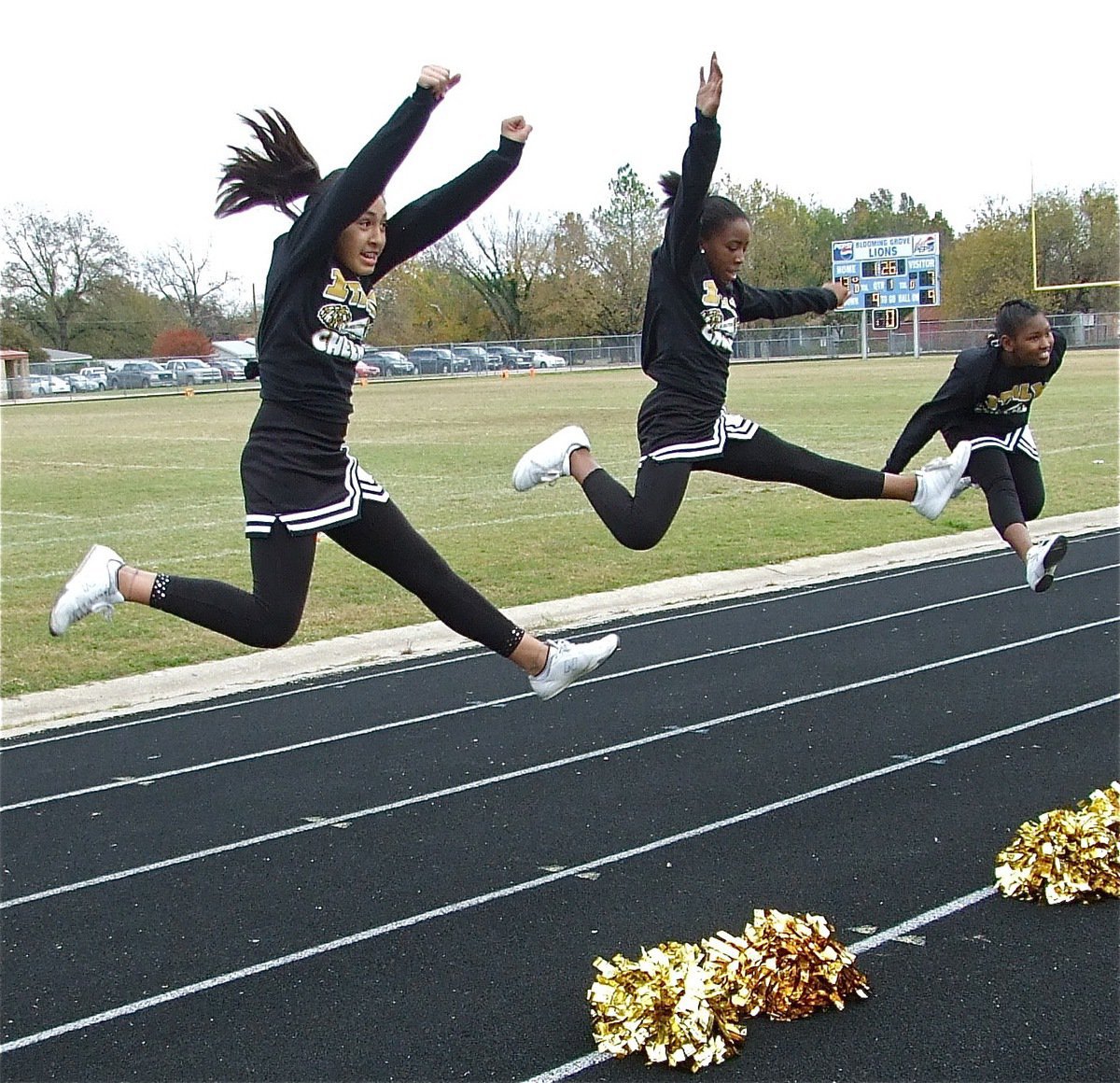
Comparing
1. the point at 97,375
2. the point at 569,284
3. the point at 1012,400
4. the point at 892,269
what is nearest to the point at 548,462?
the point at 1012,400

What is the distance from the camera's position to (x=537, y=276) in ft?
172

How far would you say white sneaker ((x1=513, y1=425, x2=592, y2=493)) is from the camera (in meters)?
Answer: 5.55

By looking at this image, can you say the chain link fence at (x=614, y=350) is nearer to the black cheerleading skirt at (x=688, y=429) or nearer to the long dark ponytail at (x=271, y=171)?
the black cheerleading skirt at (x=688, y=429)

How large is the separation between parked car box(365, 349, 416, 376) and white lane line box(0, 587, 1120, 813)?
48.6 meters

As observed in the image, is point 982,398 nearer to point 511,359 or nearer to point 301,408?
point 301,408

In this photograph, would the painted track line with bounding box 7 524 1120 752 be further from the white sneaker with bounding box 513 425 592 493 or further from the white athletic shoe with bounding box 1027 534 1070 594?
the white athletic shoe with bounding box 1027 534 1070 594

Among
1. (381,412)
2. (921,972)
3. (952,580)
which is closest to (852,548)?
(952,580)

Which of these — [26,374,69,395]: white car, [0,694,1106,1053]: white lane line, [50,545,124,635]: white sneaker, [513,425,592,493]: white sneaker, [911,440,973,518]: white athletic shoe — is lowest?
[0,694,1106,1053]: white lane line

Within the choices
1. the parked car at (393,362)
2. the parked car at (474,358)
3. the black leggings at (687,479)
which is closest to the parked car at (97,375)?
the parked car at (393,362)

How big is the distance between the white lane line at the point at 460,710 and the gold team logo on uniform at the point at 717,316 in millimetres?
2912

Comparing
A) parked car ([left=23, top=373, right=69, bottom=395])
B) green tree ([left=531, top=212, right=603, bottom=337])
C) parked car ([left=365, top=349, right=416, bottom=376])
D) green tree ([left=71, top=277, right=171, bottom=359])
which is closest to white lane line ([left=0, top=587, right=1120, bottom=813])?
green tree ([left=531, top=212, right=603, bottom=337])

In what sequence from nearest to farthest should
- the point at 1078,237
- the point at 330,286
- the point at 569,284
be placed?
1. the point at 330,286
2. the point at 1078,237
3. the point at 569,284

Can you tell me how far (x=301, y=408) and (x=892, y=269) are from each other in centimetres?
3552

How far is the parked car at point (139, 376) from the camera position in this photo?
2276 inches
